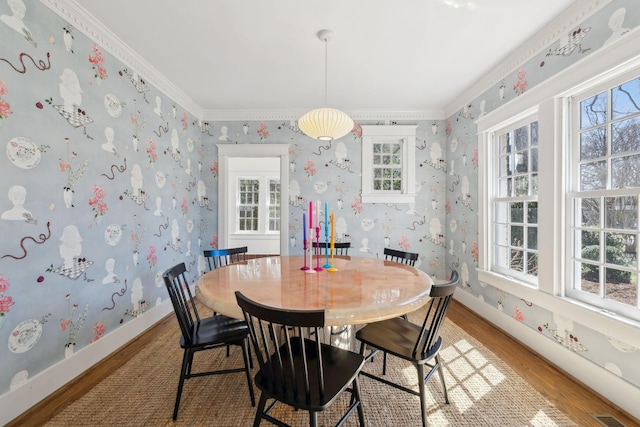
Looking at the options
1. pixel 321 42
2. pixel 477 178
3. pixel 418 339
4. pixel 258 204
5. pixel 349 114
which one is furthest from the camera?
pixel 258 204

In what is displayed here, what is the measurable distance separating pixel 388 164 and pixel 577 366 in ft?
9.46

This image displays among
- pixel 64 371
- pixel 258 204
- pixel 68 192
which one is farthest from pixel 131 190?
pixel 258 204

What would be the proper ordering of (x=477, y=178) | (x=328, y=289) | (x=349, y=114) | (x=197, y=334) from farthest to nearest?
(x=349, y=114) < (x=477, y=178) < (x=197, y=334) < (x=328, y=289)

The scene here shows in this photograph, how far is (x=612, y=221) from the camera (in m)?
1.86

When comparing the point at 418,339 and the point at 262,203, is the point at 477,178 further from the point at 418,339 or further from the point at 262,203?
the point at 262,203

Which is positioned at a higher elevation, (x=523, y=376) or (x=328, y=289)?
(x=328, y=289)

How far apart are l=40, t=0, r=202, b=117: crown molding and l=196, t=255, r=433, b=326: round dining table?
2.09 metres

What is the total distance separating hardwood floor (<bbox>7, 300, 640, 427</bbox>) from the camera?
165 centimetres

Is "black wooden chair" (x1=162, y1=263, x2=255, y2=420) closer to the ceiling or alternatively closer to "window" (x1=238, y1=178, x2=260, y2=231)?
the ceiling

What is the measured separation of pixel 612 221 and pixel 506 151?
1.27 m

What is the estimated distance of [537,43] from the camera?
2.30 m

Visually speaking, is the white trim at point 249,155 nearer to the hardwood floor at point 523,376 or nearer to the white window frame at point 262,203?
the hardwood floor at point 523,376

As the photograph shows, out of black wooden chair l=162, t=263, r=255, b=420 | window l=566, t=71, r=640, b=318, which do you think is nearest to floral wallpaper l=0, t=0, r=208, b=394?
black wooden chair l=162, t=263, r=255, b=420

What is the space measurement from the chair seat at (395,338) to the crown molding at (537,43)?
2423 millimetres
